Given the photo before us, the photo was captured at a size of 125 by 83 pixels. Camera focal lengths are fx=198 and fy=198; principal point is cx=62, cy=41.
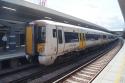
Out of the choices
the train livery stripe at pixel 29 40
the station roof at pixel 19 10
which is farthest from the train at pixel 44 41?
the station roof at pixel 19 10

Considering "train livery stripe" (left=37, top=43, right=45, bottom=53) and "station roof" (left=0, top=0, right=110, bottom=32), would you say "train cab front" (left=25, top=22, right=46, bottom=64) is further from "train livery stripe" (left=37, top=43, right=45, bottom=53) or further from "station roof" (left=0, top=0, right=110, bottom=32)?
"station roof" (left=0, top=0, right=110, bottom=32)

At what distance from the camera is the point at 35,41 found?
12.0 metres

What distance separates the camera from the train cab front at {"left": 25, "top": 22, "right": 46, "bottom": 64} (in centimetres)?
1165

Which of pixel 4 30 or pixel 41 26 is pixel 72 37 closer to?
pixel 41 26

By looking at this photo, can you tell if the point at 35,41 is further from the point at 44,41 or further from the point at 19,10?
the point at 19,10

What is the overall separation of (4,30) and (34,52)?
7902 millimetres

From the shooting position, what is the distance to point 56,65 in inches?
554

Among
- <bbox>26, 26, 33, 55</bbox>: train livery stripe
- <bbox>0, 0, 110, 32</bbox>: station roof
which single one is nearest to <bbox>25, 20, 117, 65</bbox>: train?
<bbox>26, 26, 33, 55</bbox>: train livery stripe

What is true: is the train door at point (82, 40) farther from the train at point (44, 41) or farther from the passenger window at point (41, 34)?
the passenger window at point (41, 34)

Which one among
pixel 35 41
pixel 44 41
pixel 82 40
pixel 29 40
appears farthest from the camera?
pixel 82 40

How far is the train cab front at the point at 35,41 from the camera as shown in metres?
11.6

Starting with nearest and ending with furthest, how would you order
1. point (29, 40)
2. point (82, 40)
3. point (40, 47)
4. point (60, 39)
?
point (40, 47)
point (29, 40)
point (60, 39)
point (82, 40)

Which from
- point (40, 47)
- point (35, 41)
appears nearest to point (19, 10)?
point (35, 41)

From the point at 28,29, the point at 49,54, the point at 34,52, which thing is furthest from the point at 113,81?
the point at 28,29
